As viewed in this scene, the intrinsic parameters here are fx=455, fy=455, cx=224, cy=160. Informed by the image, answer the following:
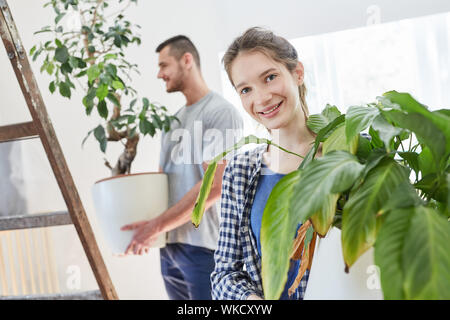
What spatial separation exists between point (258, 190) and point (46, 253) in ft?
3.31

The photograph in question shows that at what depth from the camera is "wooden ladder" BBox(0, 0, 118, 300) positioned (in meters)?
1.33

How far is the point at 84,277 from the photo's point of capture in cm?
184

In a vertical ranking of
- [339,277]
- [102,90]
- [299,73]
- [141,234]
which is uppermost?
[102,90]

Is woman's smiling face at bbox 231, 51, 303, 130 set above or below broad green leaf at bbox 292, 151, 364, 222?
above

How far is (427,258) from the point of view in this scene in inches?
→ 12.5

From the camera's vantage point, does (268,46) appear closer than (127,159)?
Yes

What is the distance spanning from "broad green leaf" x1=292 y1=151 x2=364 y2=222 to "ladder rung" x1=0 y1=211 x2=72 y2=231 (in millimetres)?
1207

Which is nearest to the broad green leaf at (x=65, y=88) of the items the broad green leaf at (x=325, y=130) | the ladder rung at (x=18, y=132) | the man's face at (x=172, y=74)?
the ladder rung at (x=18, y=132)

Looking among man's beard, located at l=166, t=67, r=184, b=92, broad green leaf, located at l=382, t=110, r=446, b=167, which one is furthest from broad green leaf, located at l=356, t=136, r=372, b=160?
man's beard, located at l=166, t=67, r=184, b=92

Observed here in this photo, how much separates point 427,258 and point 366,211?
68mm

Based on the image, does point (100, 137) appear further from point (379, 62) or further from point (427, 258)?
point (427, 258)

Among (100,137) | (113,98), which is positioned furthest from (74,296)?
(113,98)

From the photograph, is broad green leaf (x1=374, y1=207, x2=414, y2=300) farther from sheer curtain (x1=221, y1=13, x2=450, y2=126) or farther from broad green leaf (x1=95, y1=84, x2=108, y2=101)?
sheer curtain (x1=221, y1=13, x2=450, y2=126)
